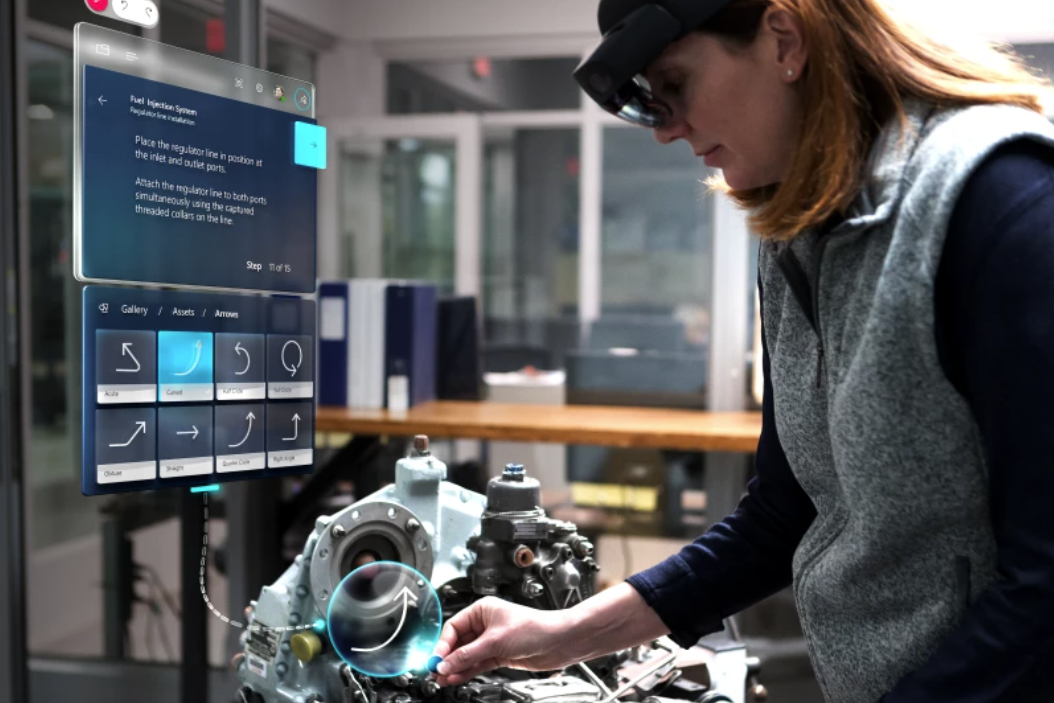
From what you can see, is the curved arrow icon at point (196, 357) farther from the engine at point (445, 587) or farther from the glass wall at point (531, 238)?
the glass wall at point (531, 238)

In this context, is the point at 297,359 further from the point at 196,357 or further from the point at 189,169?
the point at 189,169

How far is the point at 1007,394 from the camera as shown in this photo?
671 mm

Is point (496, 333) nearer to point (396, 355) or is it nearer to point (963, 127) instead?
point (396, 355)

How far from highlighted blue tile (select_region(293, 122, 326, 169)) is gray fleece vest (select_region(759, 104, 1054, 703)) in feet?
2.17

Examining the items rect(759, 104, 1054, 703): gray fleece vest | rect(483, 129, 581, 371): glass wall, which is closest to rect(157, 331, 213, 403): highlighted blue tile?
rect(759, 104, 1054, 703): gray fleece vest

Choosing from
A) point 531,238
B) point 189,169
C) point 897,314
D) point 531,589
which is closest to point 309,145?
point 189,169

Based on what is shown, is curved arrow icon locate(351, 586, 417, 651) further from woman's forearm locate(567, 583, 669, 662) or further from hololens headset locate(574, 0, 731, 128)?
hololens headset locate(574, 0, 731, 128)

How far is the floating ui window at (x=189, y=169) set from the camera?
1.12m

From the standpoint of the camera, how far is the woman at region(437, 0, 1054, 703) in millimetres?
679

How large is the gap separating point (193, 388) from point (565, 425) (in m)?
1.73

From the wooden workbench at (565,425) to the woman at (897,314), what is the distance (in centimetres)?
179

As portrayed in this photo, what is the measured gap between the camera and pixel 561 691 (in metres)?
1.28

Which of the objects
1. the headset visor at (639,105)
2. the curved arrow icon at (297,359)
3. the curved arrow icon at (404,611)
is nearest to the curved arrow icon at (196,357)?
the curved arrow icon at (297,359)

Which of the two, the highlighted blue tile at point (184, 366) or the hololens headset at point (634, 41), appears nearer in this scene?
the hololens headset at point (634, 41)
